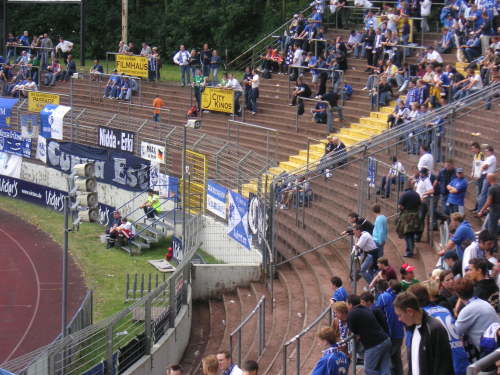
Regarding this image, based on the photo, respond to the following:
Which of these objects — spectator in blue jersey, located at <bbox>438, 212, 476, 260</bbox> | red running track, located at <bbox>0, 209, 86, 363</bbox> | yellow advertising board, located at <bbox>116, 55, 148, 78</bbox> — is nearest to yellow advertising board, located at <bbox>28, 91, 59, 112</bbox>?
yellow advertising board, located at <bbox>116, 55, 148, 78</bbox>

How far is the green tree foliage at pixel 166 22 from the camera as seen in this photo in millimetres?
55969

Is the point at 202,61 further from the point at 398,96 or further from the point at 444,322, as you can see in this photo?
the point at 444,322

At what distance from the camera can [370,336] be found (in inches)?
465

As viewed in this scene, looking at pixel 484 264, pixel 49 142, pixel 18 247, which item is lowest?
pixel 18 247

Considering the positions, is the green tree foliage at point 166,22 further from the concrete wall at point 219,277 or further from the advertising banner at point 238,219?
the concrete wall at point 219,277

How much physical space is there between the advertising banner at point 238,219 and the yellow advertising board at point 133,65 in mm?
16083

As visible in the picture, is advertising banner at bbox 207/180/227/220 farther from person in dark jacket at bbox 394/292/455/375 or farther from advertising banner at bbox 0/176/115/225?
person in dark jacket at bbox 394/292/455/375

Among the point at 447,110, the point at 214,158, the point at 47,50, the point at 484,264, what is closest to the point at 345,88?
the point at 214,158

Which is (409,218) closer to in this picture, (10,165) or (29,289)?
(29,289)

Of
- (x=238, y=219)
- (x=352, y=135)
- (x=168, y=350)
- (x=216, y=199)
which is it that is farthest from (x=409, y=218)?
(x=352, y=135)

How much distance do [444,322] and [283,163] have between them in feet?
65.3

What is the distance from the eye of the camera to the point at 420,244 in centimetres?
1950

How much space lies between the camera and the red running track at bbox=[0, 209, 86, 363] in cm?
2162

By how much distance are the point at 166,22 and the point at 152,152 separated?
27.9 m
